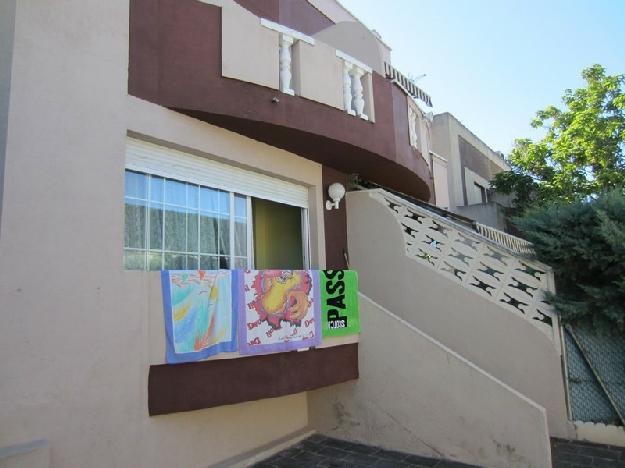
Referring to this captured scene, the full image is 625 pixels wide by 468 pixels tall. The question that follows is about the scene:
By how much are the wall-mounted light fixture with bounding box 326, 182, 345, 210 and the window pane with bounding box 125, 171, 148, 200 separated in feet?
11.5

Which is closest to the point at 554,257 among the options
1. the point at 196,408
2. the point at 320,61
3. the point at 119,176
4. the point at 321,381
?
the point at 321,381

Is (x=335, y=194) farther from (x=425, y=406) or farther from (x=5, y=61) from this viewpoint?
(x=5, y=61)

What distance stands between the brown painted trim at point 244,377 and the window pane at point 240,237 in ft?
5.40

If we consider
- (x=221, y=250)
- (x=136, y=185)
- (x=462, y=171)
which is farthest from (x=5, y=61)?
(x=462, y=171)

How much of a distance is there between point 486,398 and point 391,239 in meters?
3.30

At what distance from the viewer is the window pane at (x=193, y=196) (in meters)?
6.10

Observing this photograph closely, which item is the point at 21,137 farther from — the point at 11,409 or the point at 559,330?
the point at 559,330

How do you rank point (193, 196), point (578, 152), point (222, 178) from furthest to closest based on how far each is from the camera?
point (578, 152) → point (222, 178) → point (193, 196)

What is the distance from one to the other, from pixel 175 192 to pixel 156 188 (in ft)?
0.90

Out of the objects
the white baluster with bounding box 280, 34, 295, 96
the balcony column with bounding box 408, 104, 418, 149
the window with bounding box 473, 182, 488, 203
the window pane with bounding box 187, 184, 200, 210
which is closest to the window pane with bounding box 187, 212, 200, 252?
the window pane with bounding box 187, 184, 200, 210

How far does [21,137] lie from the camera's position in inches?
171

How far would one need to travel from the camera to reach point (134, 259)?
17.7 ft

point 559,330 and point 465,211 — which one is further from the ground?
point 465,211

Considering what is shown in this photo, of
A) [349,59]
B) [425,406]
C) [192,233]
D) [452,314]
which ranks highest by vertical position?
[349,59]
